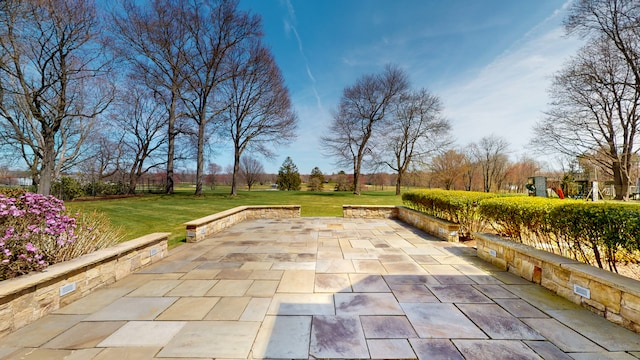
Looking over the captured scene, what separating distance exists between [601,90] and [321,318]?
20091 mm

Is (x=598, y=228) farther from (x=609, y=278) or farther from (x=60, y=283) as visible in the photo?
(x=60, y=283)

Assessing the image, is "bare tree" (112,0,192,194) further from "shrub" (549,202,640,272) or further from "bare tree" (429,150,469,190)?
"bare tree" (429,150,469,190)

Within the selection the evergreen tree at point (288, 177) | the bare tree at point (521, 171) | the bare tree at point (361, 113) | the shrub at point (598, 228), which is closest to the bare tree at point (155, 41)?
the bare tree at point (361, 113)

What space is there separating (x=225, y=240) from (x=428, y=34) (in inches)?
422

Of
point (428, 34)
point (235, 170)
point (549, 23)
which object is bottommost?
point (235, 170)

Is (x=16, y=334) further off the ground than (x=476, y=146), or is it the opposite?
(x=476, y=146)

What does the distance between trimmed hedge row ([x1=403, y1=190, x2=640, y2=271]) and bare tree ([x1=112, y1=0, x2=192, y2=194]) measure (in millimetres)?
17009

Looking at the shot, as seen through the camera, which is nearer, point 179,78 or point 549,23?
point 549,23

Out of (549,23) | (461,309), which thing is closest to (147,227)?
(461,309)

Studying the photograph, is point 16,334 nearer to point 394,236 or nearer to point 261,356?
point 261,356

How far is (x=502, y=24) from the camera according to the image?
738cm

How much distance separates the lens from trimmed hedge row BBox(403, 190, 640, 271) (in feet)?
8.03

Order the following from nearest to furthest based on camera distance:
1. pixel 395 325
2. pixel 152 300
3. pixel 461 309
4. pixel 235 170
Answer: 1. pixel 395 325
2. pixel 461 309
3. pixel 152 300
4. pixel 235 170

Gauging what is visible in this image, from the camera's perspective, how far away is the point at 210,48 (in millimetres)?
14719
